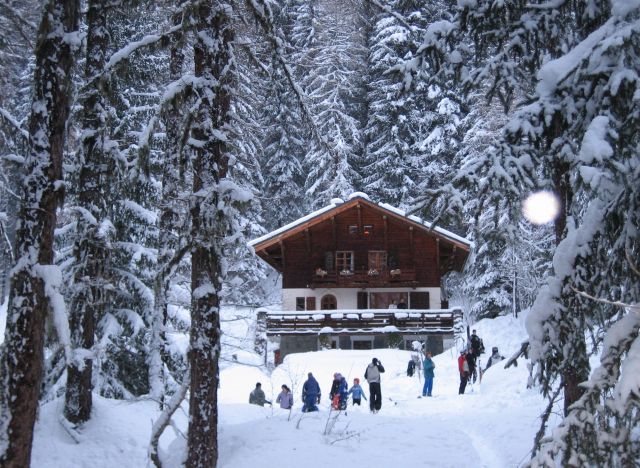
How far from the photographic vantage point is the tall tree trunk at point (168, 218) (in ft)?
26.0

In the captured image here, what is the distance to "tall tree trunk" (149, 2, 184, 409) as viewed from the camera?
26.0ft

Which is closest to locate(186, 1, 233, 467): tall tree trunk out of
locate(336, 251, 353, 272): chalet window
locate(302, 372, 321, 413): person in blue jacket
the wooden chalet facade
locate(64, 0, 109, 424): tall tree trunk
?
locate(64, 0, 109, 424): tall tree trunk

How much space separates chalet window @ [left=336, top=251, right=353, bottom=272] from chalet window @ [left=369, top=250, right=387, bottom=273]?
3.76ft

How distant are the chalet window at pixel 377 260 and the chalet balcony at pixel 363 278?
0.41 m

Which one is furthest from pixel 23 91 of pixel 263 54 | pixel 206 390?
pixel 206 390

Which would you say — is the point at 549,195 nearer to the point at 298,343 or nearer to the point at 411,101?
the point at 298,343

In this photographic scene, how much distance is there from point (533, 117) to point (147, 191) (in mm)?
10354

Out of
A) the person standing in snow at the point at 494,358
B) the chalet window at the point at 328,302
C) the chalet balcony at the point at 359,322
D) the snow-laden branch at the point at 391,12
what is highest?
the snow-laden branch at the point at 391,12

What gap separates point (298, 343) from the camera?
27.8 m

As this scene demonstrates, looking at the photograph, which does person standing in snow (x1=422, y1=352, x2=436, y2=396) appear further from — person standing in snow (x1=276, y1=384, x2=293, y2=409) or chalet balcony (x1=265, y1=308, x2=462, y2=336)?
chalet balcony (x1=265, y1=308, x2=462, y2=336)

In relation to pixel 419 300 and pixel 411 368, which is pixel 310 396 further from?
pixel 419 300

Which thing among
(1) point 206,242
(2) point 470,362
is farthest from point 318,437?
(2) point 470,362

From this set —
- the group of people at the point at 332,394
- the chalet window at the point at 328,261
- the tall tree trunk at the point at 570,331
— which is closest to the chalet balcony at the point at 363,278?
the chalet window at the point at 328,261

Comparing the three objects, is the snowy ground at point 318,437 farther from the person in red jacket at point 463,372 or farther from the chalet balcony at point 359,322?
the chalet balcony at point 359,322
